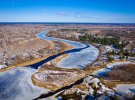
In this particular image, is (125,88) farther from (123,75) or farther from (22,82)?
(22,82)

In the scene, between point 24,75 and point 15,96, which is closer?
point 15,96

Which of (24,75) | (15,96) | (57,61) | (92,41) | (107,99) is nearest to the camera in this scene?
(107,99)

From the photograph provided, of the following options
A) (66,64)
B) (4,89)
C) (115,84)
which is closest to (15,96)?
(4,89)

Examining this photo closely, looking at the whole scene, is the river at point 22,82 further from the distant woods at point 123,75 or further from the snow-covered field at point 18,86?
the distant woods at point 123,75

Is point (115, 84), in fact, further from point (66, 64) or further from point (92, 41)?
point (92, 41)

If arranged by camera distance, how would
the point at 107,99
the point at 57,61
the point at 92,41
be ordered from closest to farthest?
the point at 107,99 < the point at 57,61 < the point at 92,41

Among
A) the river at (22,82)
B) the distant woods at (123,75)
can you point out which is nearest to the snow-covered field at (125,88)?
the distant woods at (123,75)

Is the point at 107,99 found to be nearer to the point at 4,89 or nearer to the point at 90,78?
the point at 90,78

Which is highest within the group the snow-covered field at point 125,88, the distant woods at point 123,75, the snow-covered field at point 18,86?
the distant woods at point 123,75
